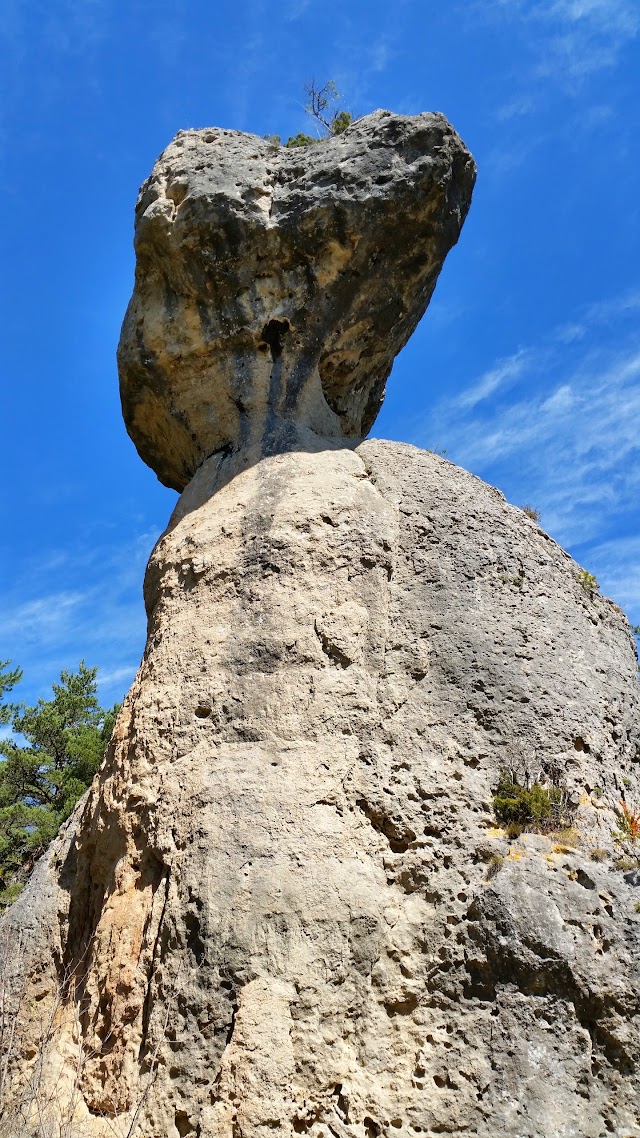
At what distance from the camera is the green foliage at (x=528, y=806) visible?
5445mm

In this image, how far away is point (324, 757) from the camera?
5.60 metres

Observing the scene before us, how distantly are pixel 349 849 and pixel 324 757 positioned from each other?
590 mm

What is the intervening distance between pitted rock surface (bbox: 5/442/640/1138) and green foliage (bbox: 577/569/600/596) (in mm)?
111

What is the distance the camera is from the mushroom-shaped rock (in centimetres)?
780

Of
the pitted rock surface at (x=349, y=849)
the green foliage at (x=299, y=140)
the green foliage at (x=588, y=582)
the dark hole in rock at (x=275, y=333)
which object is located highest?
the green foliage at (x=299, y=140)

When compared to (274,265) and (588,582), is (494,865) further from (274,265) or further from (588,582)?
(274,265)

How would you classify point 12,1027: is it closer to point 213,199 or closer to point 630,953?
point 630,953

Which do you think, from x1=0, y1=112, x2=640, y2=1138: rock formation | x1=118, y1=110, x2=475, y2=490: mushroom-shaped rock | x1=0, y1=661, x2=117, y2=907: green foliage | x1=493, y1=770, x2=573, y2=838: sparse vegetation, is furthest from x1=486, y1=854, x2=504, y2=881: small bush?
x1=0, y1=661, x2=117, y2=907: green foliage

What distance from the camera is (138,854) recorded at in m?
5.65

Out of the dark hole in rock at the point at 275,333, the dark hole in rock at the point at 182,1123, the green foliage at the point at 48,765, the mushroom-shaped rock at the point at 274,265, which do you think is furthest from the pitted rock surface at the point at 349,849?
the green foliage at the point at 48,765

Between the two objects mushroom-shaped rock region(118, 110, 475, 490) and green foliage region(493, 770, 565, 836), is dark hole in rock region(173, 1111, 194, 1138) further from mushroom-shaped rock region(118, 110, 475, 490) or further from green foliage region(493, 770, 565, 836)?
mushroom-shaped rock region(118, 110, 475, 490)

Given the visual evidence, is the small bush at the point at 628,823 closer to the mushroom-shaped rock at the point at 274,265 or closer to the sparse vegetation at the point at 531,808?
the sparse vegetation at the point at 531,808

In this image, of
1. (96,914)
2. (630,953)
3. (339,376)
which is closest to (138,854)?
(96,914)

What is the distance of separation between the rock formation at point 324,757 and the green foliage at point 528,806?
0.08 meters
